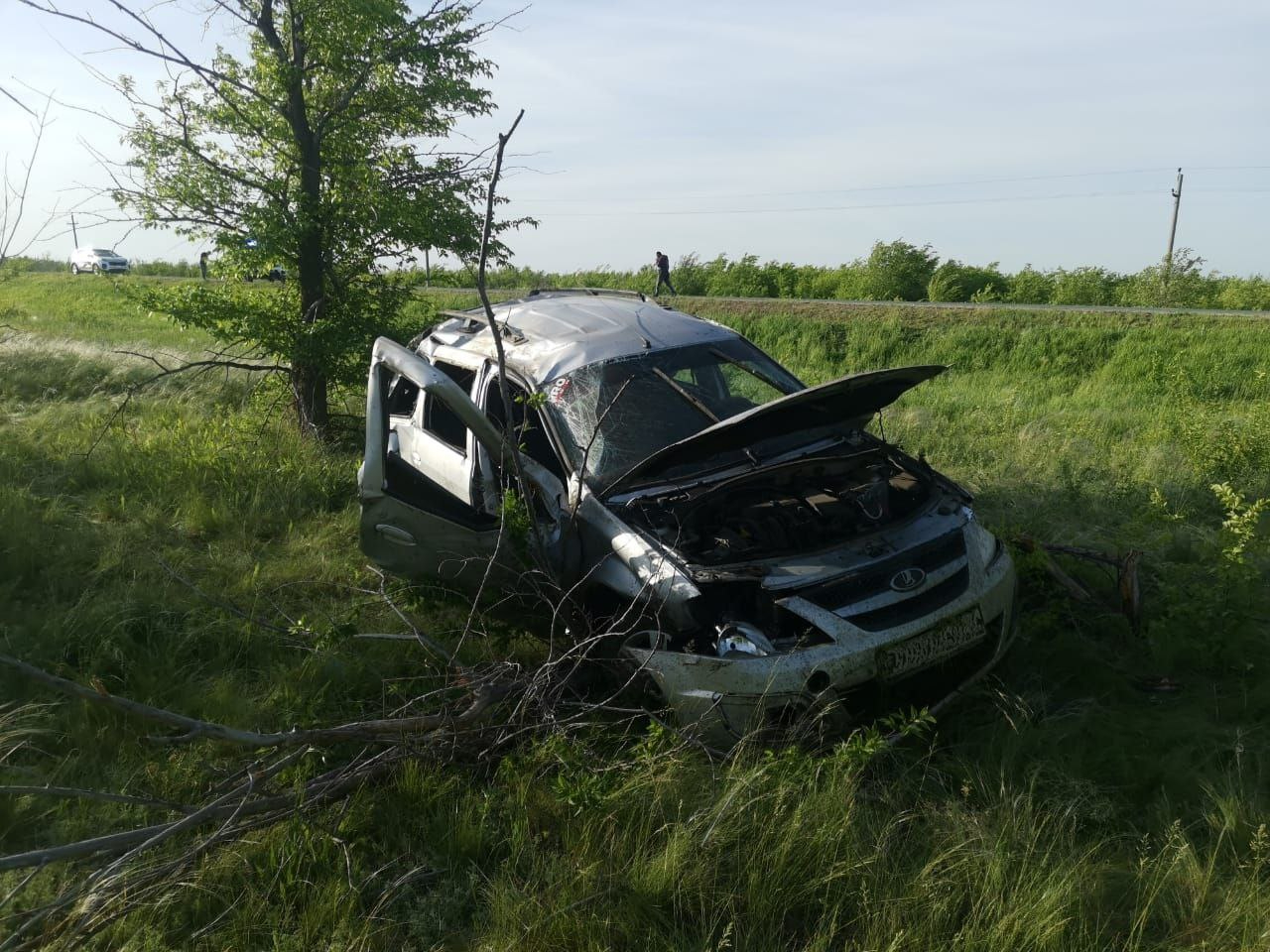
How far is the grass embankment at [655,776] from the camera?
276 cm

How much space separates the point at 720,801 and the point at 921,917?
0.72 meters

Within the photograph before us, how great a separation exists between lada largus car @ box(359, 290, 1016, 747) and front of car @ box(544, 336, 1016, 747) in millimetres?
11

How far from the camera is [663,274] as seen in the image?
24312 mm

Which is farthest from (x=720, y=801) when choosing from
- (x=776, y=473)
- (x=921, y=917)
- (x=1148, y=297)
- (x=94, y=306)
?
(x=94, y=306)

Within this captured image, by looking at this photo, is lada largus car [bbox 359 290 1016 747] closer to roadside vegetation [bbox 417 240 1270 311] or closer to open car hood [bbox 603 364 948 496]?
open car hood [bbox 603 364 948 496]

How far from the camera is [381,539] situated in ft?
15.3

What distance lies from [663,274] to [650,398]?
20.3 meters

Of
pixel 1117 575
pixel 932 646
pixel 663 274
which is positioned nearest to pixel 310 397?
pixel 932 646

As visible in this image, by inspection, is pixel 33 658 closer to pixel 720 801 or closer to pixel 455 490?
pixel 455 490

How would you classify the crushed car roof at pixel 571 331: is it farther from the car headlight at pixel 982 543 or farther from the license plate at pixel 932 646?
the license plate at pixel 932 646

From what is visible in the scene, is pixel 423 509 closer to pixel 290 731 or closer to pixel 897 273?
pixel 290 731

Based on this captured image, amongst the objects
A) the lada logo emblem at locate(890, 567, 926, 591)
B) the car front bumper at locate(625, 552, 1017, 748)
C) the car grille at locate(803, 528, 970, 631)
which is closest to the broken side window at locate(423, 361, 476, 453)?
the car front bumper at locate(625, 552, 1017, 748)

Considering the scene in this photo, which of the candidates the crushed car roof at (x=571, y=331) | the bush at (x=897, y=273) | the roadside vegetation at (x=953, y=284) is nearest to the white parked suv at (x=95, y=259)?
the roadside vegetation at (x=953, y=284)

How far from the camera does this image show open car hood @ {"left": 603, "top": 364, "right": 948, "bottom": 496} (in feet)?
12.9
